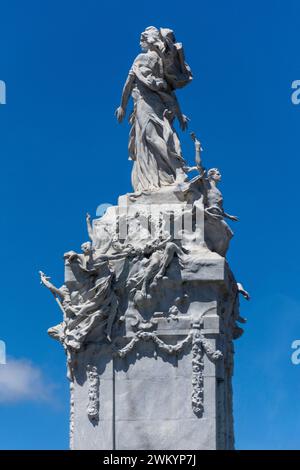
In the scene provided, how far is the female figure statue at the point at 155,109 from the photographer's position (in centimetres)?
5794

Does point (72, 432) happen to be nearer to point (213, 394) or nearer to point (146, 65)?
point (213, 394)

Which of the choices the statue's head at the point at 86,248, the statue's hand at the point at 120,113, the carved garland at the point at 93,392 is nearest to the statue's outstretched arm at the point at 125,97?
the statue's hand at the point at 120,113

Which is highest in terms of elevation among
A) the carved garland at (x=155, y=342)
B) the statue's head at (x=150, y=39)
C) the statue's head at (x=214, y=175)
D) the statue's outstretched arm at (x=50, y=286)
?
the statue's head at (x=150, y=39)

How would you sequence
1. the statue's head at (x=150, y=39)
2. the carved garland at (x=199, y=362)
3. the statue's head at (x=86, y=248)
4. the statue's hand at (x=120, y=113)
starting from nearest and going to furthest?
the carved garland at (x=199, y=362), the statue's head at (x=86, y=248), the statue's head at (x=150, y=39), the statue's hand at (x=120, y=113)

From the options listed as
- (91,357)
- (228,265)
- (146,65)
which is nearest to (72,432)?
(91,357)

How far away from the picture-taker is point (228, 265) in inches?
2244

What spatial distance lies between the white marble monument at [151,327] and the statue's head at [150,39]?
3.70 metres

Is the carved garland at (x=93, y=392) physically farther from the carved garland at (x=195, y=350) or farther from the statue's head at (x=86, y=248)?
the statue's head at (x=86, y=248)

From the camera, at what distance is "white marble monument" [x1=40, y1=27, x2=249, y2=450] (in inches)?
2184

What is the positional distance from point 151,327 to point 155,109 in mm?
5918

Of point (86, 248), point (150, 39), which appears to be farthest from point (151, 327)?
point (150, 39)
